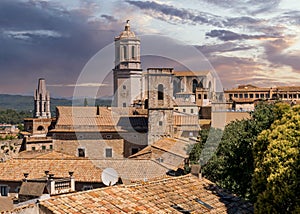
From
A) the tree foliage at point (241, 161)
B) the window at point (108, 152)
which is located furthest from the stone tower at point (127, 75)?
the tree foliage at point (241, 161)

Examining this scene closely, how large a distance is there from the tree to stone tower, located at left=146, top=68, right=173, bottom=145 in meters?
23.6

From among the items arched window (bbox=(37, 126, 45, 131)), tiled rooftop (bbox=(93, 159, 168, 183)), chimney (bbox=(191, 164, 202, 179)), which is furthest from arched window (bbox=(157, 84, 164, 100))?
arched window (bbox=(37, 126, 45, 131))

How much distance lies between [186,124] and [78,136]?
9528 mm

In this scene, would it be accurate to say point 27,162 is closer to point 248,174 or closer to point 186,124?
point 248,174

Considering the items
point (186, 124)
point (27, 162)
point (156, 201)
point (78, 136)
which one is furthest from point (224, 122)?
point (156, 201)

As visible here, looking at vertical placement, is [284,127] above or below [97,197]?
above

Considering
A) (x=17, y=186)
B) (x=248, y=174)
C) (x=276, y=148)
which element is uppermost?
(x=276, y=148)

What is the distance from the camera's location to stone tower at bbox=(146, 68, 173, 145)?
127 ft

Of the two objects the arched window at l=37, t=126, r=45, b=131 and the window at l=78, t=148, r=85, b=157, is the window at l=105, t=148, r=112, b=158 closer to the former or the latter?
the window at l=78, t=148, r=85, b=157

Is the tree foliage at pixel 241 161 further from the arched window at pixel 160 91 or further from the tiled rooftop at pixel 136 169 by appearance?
the arched window at pixel 160 91

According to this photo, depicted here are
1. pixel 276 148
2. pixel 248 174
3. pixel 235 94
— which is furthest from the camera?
pixel 235 94

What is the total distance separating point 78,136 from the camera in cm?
4034

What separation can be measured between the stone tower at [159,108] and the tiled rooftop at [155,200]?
23.6 meters

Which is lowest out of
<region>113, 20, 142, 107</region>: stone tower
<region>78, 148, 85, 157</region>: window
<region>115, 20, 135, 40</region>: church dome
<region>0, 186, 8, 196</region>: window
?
<region>0, 186, 8, 196</region>: window
